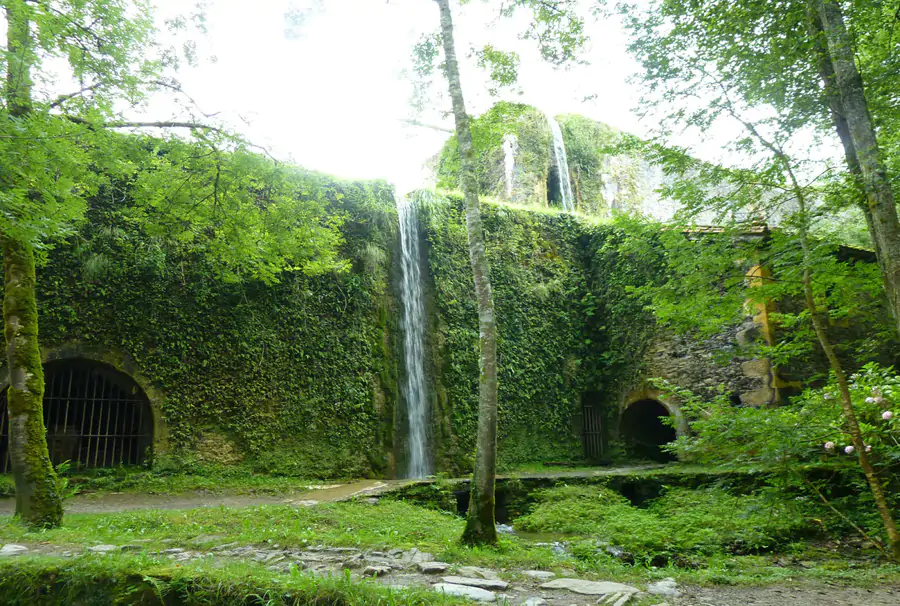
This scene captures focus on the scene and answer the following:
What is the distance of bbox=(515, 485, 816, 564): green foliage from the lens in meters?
5.59

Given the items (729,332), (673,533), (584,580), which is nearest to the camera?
(584,580)

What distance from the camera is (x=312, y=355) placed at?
10430 mm

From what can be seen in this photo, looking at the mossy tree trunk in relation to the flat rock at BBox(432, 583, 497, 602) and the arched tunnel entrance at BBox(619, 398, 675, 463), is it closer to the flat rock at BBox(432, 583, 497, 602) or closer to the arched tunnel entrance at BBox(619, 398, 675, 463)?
the flat rock at BBox(432, 583, 497, 602)

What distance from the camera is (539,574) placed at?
386cm

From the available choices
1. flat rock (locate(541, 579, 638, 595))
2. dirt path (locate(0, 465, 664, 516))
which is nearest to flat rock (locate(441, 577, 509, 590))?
flat rock (locate(541, 579, 638, 595))

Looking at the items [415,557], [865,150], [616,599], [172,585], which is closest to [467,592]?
[616,599]

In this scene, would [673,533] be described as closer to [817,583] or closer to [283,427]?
[817,583]

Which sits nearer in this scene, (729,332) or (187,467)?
(187,467)

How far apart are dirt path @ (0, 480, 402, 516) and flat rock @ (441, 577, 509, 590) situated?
4.14 meters

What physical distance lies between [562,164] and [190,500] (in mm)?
16952

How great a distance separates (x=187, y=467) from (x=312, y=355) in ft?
9.06

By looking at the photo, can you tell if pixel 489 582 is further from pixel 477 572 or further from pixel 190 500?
pixel 190 500

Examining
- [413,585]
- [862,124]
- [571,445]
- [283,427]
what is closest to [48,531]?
[413,585]

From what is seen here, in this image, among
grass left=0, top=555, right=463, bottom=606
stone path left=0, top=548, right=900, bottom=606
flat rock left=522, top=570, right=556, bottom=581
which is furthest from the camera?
flat rock left=522, top=570, right=556, bottom=581
